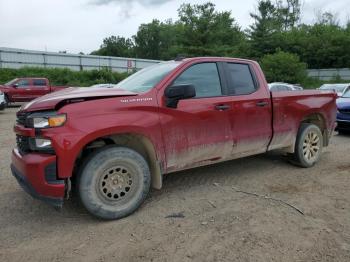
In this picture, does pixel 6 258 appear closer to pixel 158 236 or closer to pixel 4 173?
pixel 158 236

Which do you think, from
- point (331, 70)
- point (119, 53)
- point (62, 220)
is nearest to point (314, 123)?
point (62, 220)

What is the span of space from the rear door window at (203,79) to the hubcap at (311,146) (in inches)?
86.8

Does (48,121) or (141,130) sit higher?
(48,121)

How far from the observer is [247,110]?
17.2 feet

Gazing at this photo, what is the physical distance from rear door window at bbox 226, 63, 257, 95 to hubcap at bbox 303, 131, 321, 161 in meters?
1.57

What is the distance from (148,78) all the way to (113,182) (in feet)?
5.15

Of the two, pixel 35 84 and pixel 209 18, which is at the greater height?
pixel 209 18

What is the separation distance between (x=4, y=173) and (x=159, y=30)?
8244 centimetres

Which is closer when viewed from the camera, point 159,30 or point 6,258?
point 6,258

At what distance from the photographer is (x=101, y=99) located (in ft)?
13.4

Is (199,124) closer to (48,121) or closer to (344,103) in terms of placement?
(48,121)

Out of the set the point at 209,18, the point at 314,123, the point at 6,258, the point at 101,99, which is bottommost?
the point at 6,258

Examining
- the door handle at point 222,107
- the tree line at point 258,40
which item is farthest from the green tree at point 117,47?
the door handle at point 222,107

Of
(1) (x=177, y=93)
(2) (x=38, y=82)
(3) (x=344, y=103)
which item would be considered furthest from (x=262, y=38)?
(1) (x=177, y=93)
